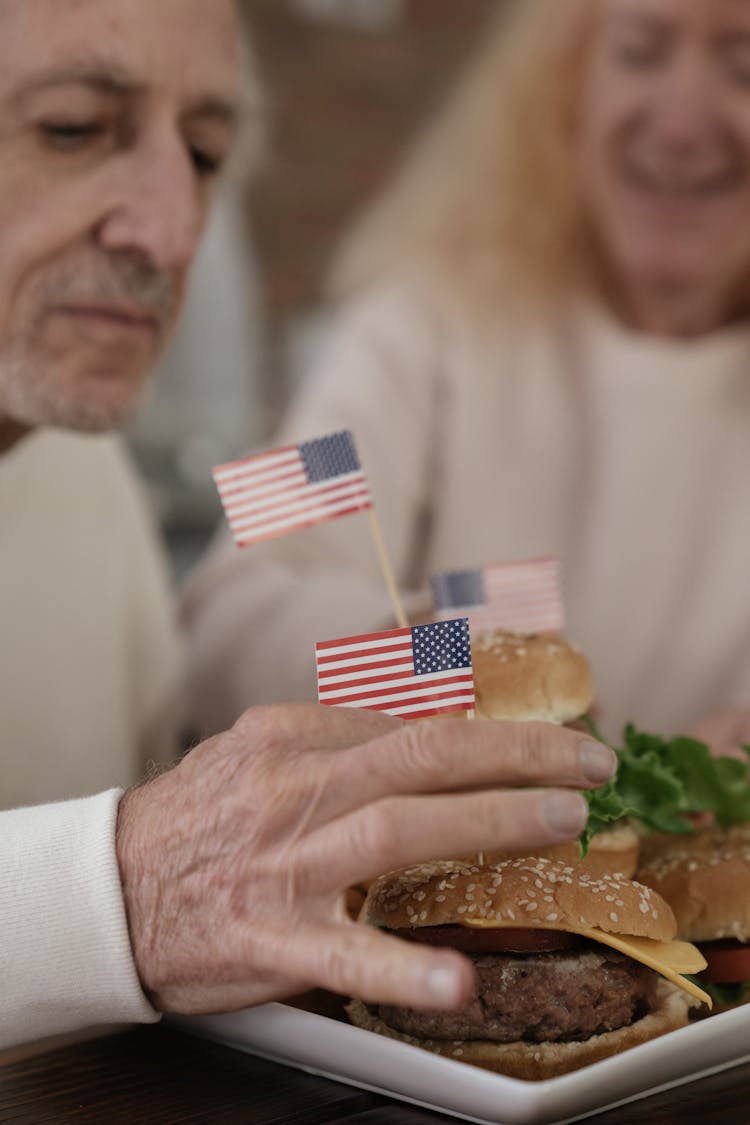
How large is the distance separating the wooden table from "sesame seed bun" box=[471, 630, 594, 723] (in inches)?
13.9

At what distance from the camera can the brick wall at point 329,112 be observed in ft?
15.8

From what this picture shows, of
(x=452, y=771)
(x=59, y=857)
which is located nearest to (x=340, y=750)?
(x=452, y=771)

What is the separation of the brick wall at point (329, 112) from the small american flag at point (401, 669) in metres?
4.06

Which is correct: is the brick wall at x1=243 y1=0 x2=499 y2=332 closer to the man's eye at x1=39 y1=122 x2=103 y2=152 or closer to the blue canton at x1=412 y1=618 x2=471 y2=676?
the man's eye at x1=39 y1=122 x2=103 y2=152

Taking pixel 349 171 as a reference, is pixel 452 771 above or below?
below

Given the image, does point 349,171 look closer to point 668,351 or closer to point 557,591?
point 668,351

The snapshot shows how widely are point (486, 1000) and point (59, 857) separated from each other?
0.33 m

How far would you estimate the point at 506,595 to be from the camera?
134 cm

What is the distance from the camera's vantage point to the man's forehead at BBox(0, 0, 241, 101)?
1.33 meters

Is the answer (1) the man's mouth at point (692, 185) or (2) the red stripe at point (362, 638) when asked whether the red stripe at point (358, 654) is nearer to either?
(2) the red stripe at point (362, 638)

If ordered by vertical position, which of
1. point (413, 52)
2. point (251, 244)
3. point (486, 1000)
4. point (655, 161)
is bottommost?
point (486, 1000)

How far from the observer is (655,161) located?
7.61 ft

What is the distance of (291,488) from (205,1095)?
51 centimetres

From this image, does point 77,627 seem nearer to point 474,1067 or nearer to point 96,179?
point 96,179
